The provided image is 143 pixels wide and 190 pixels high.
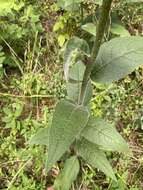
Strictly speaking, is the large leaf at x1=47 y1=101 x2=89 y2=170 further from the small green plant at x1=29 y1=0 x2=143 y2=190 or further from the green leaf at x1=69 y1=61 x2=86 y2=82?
the green leaf at x1=69 y1=61 x2=86 y2=82

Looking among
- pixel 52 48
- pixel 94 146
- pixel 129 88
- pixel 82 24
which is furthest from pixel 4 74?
pixel 94 146

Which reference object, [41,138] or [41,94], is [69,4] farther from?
[41,138]

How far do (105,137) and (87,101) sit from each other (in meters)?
0.22

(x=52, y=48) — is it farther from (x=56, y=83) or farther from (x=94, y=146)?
(x=94, y=146)

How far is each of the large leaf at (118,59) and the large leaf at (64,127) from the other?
0.17 m

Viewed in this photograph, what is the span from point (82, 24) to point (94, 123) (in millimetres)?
1436

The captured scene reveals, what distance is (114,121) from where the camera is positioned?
3.08m

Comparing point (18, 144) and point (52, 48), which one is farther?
point (52, 48)

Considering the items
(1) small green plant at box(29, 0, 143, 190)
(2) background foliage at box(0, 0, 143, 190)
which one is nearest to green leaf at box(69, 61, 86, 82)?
(1) small green plant at box(29, 0, 143, 190)

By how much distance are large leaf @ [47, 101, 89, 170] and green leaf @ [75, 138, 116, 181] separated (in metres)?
0.38

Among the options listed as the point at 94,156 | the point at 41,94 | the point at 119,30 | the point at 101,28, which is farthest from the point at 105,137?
the point at 119,30

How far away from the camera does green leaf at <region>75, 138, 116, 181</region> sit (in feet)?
7.48

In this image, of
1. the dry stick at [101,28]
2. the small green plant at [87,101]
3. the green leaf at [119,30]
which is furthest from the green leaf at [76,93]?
the green leaf at [119,30]

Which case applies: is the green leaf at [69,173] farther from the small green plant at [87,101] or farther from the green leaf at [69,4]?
the green leaf at [69,4]
